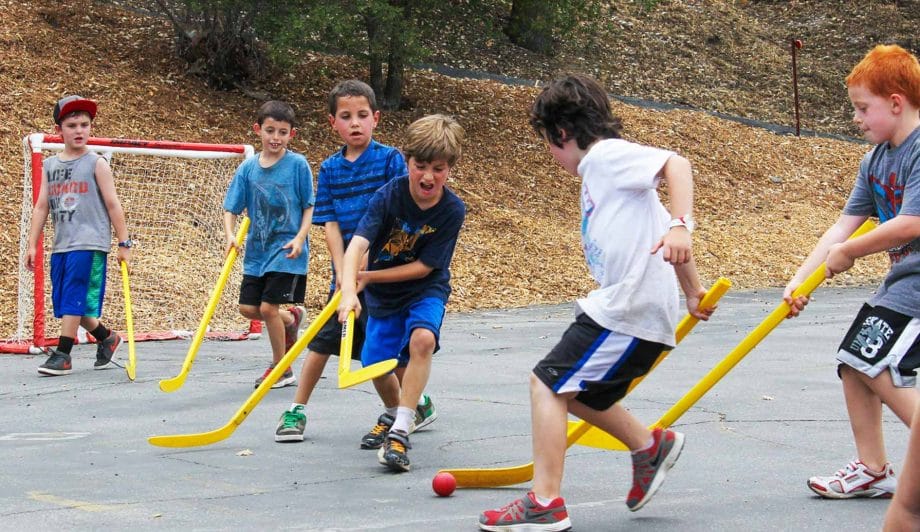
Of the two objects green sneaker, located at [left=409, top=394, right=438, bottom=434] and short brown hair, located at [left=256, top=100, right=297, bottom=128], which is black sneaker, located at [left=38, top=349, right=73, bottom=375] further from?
green sneaker, located at [left=409, top=394, right=438, bottom=434]

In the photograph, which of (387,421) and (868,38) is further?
(868,38)

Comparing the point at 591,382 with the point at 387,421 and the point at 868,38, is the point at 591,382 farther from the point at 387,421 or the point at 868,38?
the point at 868,38

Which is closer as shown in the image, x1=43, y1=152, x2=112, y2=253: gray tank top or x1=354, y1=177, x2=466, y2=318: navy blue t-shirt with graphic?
x1=354, y1=177, x2=466, y2=318: navy blue t-shirt with graphic

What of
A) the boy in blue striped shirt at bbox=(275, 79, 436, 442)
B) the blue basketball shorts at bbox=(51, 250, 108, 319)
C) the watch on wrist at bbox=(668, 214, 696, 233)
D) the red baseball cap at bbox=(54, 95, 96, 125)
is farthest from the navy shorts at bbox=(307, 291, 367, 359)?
the red baseball cap at bbox=(54, 95, 96, 125)

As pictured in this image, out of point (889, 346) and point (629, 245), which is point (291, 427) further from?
point (889, 346)

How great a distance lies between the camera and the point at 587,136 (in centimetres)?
399

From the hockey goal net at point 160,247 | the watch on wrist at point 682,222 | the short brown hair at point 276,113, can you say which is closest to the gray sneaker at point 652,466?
the watch on wrist at point 682,222

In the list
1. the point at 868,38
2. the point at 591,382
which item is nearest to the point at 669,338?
the point at 591,382

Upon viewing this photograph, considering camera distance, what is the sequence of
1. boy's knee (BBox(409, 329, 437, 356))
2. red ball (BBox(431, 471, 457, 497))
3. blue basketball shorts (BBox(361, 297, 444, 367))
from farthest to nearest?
blue basketball shorts (BBox(361, 297, 444, 367)), boy's knee (BBox(409, 329, 437, 356)), red ball (BBox(431, 471, 457, 497))

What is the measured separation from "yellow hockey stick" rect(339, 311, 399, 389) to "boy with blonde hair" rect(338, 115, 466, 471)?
18cm

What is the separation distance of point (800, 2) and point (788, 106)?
6.06m

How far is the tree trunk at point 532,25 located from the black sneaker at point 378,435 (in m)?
11.9

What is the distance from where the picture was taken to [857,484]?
426cm

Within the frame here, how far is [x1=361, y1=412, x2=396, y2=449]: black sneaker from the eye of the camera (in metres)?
5.38
